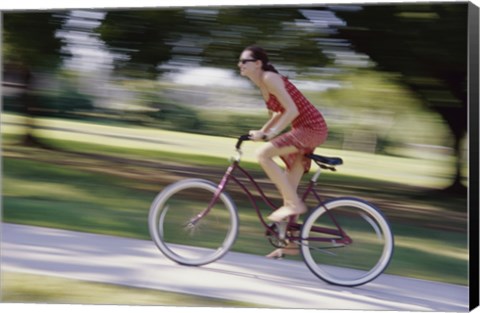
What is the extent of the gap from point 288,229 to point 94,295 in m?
1.56

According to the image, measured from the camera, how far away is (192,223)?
616cm

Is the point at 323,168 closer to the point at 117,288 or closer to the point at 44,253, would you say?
the point at 117,288

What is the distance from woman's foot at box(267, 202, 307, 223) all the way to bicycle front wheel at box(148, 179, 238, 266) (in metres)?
0.30

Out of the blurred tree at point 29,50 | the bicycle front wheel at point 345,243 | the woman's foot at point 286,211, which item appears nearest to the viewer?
the bicycle front wheel at point 345,243

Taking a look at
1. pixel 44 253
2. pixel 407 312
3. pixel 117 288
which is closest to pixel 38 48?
pixel 44 253

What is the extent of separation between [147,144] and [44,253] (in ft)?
4.01

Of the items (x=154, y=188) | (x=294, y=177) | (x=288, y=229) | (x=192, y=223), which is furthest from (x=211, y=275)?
(x=294, y=177)

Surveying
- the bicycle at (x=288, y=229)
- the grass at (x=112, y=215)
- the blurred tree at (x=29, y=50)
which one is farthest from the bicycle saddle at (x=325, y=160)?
the blurred tree at (x=29, y=50)

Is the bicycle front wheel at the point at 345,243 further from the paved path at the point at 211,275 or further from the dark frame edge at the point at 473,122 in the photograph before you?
the dark frame edge at the point at 473,122

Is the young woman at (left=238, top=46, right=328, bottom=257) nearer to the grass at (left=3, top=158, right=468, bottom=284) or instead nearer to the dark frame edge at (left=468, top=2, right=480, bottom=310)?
the grass at (left=3, top=158, right=468, bottom=284)

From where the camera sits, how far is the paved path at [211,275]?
5.82 m

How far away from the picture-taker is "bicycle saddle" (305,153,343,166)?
594 cm

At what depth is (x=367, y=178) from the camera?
6.02m

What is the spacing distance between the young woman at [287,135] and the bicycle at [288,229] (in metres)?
0.09
